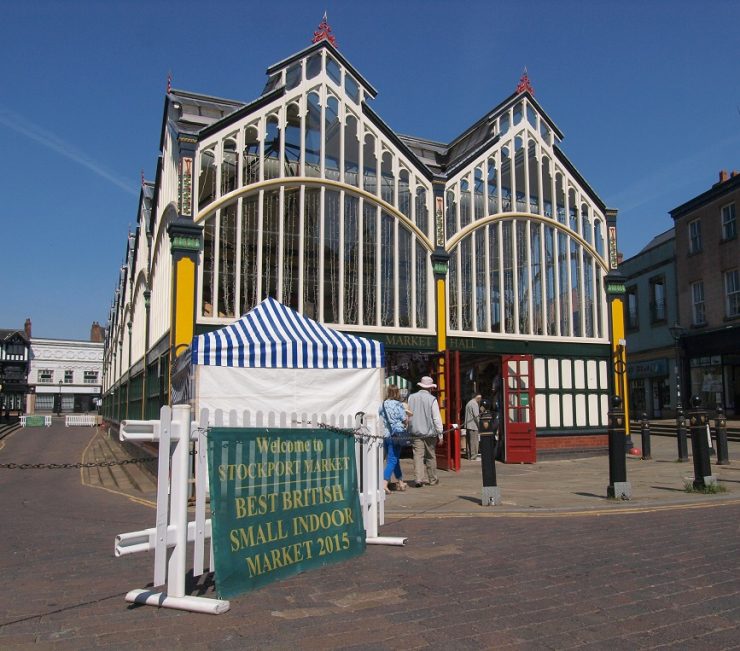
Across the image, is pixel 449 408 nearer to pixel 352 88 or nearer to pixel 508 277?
pixel 508 277

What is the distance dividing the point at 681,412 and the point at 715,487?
5.98 metres

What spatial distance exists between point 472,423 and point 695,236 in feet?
67.4

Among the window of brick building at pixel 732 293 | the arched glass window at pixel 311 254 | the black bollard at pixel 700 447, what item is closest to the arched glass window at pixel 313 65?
the arched glass window at pixel 311 254

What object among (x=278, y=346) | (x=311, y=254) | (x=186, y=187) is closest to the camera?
(x=278, y=346)

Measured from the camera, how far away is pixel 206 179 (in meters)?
14.8

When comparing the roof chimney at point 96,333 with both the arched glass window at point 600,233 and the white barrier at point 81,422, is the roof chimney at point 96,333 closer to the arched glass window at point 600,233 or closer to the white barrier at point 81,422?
the white barrier at point 81,422

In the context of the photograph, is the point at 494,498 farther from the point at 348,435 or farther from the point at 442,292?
the point at 442,292

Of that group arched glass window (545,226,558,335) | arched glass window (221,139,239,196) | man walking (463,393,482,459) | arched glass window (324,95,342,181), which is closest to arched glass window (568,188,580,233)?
arched glass window (545,226,558,335)

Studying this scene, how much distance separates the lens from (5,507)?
10.1 metres

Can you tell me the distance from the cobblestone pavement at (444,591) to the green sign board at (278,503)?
171 mm

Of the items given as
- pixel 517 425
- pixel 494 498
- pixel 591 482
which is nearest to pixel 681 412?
pixel 517 425

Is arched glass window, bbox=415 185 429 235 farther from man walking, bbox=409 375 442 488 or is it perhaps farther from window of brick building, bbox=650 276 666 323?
window of brick building, bbox=650 276 666 323

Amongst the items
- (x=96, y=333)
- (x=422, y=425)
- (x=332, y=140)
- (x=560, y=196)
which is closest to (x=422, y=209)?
(x=332, y=140)

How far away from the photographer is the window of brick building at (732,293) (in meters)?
28.6
